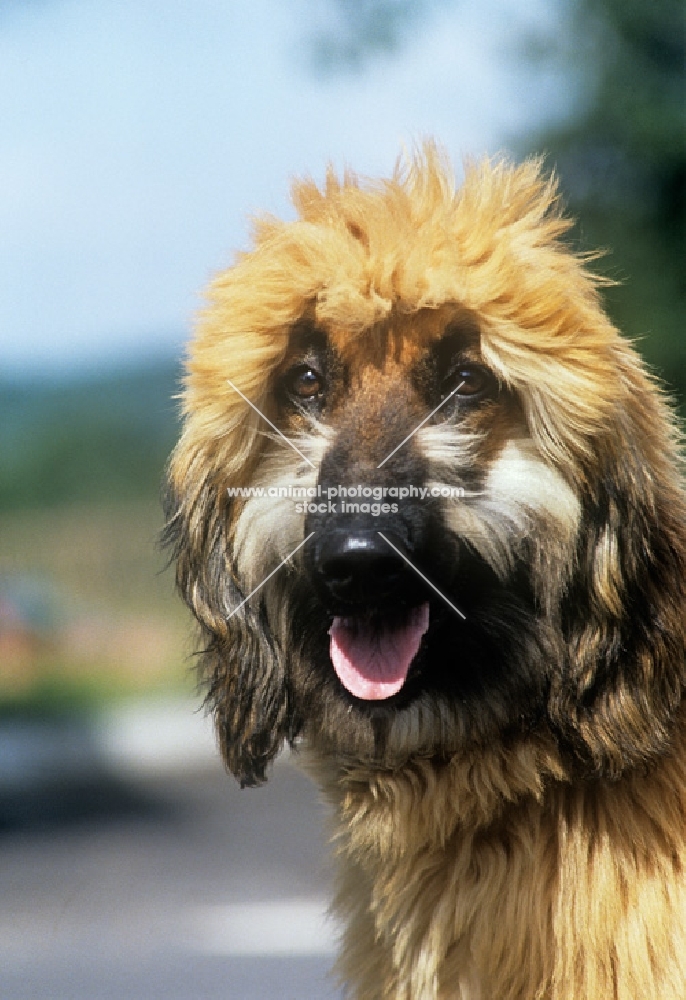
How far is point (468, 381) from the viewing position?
5.32 feet

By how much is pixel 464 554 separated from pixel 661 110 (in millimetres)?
5309

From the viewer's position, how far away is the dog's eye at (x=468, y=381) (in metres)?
1.62

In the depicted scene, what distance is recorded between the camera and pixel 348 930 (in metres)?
1.87

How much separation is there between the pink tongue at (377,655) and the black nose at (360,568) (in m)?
0.08

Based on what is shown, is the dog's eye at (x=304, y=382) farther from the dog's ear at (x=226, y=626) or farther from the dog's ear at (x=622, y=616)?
the dog's ear at (x=622, y=616)

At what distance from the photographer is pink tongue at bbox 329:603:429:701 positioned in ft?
5.22

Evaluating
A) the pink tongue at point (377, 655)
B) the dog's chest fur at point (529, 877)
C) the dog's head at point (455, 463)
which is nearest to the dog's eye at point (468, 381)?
the dog's head at point (455, 463)

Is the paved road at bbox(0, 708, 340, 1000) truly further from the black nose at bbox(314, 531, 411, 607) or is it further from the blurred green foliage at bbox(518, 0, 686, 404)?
the blurred green foliage at bbox(518, 0, 686, 404)

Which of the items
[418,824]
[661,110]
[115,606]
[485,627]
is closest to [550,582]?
[485,627]

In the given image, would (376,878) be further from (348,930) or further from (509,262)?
(509,262)

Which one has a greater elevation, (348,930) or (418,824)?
(418,824)

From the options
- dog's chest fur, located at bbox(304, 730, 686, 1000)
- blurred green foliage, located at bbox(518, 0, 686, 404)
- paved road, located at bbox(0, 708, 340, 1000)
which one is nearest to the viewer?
dog's chest fur, located at bbox(304, 730, 686, 1000)

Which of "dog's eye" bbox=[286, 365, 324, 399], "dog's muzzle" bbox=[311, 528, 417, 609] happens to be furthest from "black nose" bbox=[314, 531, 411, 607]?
"dog's eye" bbox=[286, 365, 324, 399]

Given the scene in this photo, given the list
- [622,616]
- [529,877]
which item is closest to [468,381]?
[622,616]
